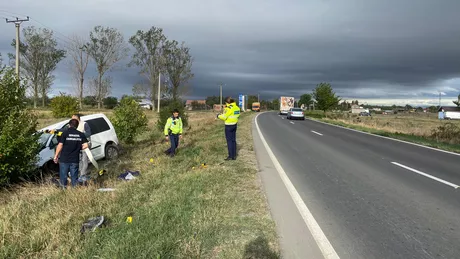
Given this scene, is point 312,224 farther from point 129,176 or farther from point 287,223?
point 129,176

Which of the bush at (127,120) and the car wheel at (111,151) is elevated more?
the bush at (127,120)

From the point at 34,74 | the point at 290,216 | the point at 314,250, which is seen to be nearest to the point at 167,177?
the point at 290,216

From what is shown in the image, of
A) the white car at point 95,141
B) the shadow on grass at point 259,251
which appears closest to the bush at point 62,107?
the white car at point 95,141

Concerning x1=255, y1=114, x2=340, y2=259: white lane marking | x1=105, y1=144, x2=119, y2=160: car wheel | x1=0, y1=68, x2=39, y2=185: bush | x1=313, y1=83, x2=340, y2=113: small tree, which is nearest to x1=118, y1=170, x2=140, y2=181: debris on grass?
x1=0, y1=68, x2=39, y2=185: bush

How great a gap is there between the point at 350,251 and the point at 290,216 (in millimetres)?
1217

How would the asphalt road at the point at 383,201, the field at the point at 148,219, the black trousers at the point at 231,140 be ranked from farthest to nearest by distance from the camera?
the black trousers at the point at 231,140, the asphalt road at the point at 383,201, the field at the point at 148,219

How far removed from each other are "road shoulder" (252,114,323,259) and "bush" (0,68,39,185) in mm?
5179

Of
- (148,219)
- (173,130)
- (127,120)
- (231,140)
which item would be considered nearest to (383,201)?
(148,219)

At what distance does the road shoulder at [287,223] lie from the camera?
3752mm

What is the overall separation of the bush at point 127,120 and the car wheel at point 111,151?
449 centimetres

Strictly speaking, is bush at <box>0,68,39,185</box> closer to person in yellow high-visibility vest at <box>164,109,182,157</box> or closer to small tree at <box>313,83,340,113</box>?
person in yellow high-visibility vest at <box>164,109,182,157</box>

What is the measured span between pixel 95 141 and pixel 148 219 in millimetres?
6890

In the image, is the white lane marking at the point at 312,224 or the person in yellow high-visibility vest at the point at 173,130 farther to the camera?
the person in yellow high-visibility vest at the point at 173,130

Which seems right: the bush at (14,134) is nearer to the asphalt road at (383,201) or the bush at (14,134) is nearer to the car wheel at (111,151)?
the car wheel at (111,151)
